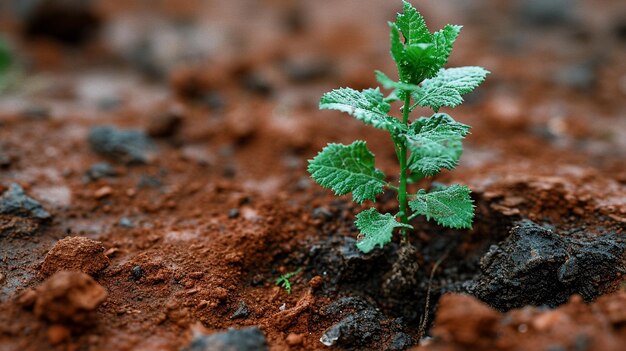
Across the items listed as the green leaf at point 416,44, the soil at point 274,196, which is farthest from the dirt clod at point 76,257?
the green leaf at point 416,44

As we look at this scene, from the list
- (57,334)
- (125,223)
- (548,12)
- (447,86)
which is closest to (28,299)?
(57,334)

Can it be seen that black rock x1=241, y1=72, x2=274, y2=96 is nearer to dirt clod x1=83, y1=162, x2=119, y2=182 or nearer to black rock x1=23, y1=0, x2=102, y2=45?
dirt clod x1=83, y1=162, x2=119, y2=182

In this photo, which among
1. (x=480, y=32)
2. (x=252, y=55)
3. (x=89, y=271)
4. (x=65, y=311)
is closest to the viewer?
(x=65, y=311)

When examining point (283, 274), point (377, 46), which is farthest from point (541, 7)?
point (283, 274)

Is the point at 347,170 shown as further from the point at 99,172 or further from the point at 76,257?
the point at 99,172

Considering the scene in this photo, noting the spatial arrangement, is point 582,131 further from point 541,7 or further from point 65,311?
point 65,311

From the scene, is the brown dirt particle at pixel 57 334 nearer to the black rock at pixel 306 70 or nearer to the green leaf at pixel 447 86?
the green leaf at pixel 447 86
